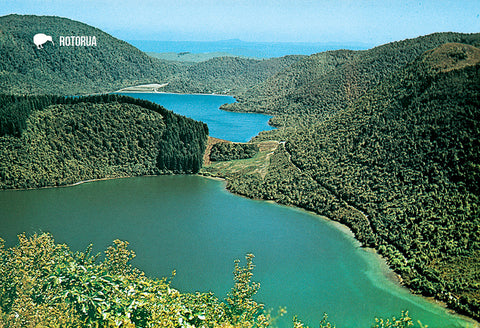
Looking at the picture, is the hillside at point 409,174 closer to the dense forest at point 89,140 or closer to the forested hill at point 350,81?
the dense forest at point 89,140

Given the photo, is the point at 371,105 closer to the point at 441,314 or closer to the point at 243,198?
the point at 243,198

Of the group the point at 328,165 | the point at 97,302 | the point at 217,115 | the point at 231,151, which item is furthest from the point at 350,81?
the point at 97,302

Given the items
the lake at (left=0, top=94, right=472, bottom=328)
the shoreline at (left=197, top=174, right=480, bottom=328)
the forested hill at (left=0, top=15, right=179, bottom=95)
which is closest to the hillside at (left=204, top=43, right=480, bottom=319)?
the shoreline at (left=197, top=174, right=480, bottom=328)

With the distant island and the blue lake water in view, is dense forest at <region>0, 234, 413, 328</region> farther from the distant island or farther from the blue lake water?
the blue lake water

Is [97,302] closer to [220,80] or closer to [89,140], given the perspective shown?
[89,140]

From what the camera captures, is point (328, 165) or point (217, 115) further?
point (217, 115)

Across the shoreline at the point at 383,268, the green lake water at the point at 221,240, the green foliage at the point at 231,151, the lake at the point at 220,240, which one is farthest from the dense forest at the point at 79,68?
the shoreline at the point at 383,268
